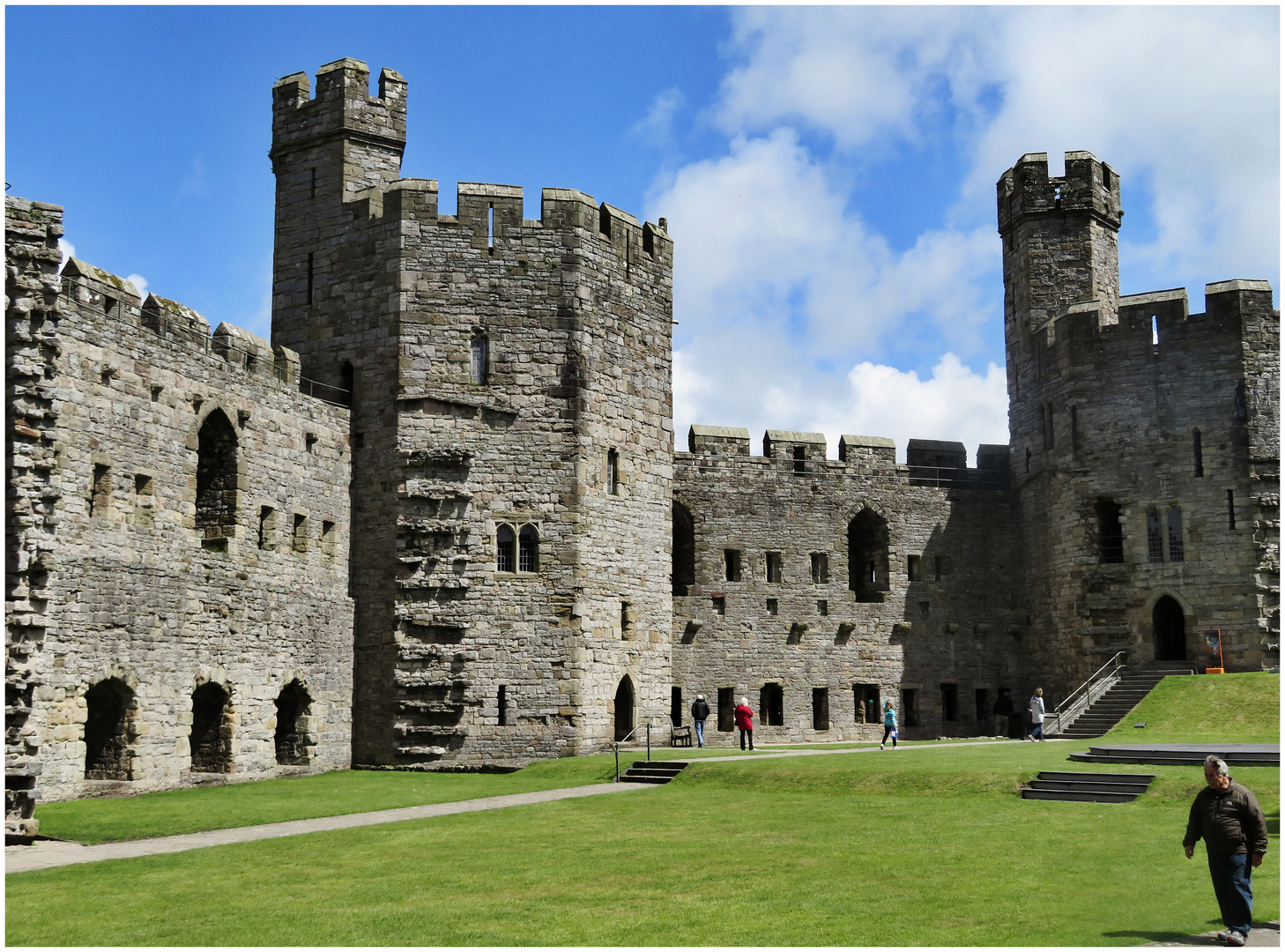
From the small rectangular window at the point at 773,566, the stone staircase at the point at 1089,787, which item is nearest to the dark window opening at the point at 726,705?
the small rectangular window at the point at 773,566

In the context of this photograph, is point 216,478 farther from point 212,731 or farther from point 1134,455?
point 1134,455

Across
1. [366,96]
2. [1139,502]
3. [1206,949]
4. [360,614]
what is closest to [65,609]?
[360,614]

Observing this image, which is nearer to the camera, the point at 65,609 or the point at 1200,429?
the point at 65,609

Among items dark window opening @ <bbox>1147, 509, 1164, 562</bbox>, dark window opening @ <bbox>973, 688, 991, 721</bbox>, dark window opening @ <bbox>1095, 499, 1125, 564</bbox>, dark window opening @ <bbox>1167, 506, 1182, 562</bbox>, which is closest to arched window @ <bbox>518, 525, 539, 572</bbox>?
dark window opening @ <bbox>973, 688, 991, 721</bbox>

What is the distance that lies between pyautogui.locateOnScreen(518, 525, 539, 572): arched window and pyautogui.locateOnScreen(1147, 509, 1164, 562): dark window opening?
1620 cm

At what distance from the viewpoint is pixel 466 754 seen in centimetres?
2794

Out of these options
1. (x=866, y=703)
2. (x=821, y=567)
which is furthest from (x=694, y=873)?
(x=866, y=703)

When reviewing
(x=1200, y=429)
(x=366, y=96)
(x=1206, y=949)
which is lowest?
(x=1206, y=949)

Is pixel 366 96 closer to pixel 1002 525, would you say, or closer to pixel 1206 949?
pixel 1002 525

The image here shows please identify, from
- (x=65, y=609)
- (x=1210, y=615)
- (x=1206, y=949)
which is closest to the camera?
(x=1206, y=949)

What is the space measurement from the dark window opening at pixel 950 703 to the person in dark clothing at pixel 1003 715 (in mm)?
1059

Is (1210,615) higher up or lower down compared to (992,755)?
higher up

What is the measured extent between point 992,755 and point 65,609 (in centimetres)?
1604

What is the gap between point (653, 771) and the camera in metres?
24.9
